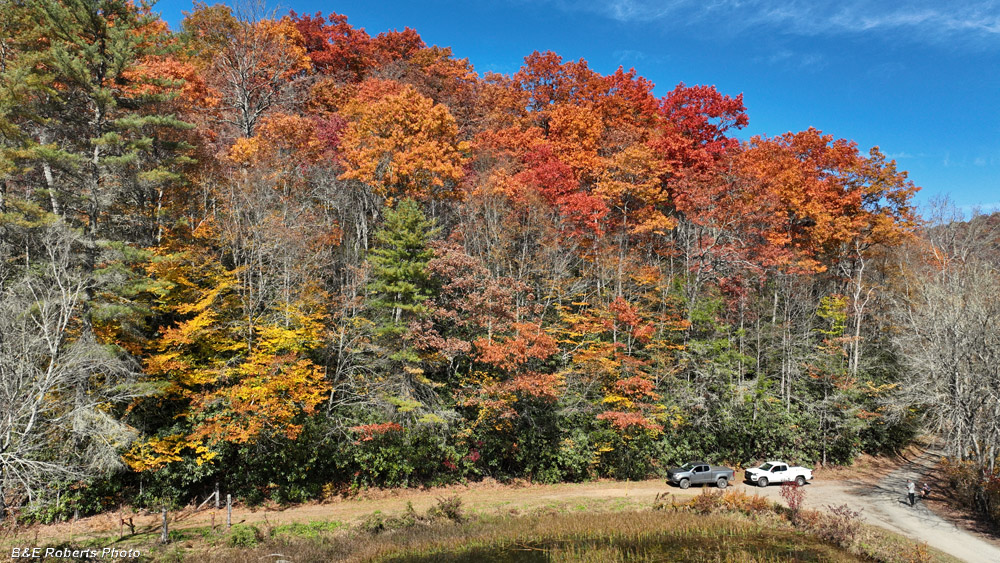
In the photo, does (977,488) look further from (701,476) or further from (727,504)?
(701,476)

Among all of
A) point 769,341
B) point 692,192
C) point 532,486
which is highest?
point 692,192

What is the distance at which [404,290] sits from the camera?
70.0 ft

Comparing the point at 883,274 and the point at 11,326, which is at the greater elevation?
the point at 883,274

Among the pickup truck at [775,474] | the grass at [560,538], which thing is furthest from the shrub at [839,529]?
the pickup truck at [775,474]

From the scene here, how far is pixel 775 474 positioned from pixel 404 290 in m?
21.6

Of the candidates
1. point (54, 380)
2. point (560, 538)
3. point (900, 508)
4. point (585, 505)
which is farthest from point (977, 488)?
point (54, 380)

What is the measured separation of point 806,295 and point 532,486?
74.6 ft

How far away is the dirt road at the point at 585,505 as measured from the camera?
1769 centimetres

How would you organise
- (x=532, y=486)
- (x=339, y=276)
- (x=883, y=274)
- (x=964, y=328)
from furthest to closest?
1. (x=883, y=274)
2. (x=339, y=276)
3. (x=532, y=486)
4. (x=964, y=328)

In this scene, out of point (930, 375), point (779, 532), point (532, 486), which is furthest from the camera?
point (532, 486)

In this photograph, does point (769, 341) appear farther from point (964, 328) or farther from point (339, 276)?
point (339, 276)

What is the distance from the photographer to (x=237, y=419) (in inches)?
756

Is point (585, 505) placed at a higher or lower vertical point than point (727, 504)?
lower

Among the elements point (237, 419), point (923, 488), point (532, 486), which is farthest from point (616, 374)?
point (237, 419)
